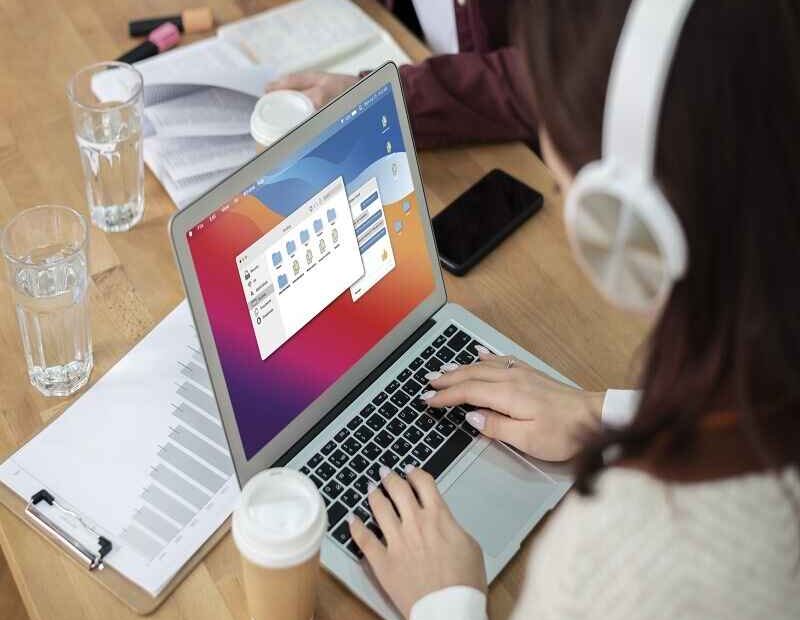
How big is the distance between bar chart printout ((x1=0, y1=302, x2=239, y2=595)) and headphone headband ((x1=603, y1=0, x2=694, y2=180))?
55 cm

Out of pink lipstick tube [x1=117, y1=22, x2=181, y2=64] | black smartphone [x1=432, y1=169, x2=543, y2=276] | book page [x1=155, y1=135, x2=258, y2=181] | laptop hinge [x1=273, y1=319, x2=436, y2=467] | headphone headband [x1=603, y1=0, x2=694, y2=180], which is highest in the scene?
headphone headband [x1=603, y1=0, x2=694, y2=180]

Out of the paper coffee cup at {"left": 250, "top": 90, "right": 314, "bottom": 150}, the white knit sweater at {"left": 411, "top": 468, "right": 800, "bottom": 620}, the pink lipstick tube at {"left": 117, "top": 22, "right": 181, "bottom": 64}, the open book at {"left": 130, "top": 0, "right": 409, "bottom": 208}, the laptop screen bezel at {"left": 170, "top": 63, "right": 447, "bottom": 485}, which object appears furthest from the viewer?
the pink lipstick tube at {"left": 117, "top": 22, "right": 181, "bottom": 64}

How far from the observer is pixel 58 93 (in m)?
1.36

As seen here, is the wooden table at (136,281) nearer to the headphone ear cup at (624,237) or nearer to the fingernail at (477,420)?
the fingernail at (477,420)

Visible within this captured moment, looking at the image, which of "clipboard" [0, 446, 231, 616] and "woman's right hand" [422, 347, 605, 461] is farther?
"woman's right hand" [422, 347, 605, 461]

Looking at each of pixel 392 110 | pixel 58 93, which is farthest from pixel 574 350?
pixel 58 93

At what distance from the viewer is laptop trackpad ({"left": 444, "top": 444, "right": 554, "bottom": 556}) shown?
0.97m

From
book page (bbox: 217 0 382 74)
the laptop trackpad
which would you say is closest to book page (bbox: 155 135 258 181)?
book page (bbox: 217 0 382 74)

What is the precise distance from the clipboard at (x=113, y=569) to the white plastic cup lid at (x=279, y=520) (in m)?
0.16

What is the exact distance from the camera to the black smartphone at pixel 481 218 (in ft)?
3.98

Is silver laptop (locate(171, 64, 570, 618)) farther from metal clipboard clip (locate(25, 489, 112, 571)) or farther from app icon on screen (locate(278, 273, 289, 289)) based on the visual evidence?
metal clipboard clip (locate(25, 489, 112, 571))

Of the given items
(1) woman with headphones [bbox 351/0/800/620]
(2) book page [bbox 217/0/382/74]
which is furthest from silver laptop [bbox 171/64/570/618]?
(2) book page [bbox 217/0/382/74]

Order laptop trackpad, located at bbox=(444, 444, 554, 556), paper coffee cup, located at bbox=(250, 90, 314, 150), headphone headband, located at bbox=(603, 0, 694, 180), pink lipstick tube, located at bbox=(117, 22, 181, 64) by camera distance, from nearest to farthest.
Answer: headphone headband, located at bbox=(603, 0, 694, 180), laptop trackpad, located at bbox=(444, 444, 554, 556), paper coffee cup, located at bbox=(250, 90, 314, 150), pink lipstick tube, located at bbox=(117, 22, 181, 64)

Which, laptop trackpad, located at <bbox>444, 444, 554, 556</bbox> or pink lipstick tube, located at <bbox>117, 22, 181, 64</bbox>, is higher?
pink lipstick tube, located at <bbox>117, 22, 181, 64</bbox>
